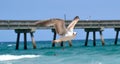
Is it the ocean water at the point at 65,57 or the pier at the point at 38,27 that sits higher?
the pier at the point at 38,27

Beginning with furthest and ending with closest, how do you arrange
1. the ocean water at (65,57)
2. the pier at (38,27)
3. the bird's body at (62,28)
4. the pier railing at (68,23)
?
the pier railing at (68,23)
the pier at (38,27)
the ocean water at (65,57)
the bird's body at (62,28)

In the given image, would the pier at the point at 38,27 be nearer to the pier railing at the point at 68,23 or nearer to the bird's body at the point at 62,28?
the pier railing at the point at 68,23

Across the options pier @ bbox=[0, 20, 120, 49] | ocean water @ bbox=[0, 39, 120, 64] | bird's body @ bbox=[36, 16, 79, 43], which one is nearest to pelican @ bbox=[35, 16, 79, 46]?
bird's body @ bbox=[36, 16, 79, 43]

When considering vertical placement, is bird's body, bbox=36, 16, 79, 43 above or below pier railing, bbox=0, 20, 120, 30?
below

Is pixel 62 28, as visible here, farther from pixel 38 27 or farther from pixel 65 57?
pixel 38 27

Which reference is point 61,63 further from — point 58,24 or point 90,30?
point 90,30

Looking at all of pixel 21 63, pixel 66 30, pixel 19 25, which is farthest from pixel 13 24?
pixel 66 30

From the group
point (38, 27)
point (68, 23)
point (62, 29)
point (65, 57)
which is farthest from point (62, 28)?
point (68, 23)

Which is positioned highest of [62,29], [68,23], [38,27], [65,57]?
[68,23]

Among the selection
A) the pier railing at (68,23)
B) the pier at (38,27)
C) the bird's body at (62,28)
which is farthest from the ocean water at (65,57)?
the pier railing at (68,23)

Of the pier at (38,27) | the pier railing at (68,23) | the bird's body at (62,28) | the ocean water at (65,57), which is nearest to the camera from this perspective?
the bird's body at (62,28)

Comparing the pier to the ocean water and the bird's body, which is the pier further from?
the bird's body

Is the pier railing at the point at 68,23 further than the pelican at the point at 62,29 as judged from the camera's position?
Yes

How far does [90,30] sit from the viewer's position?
57781mm
